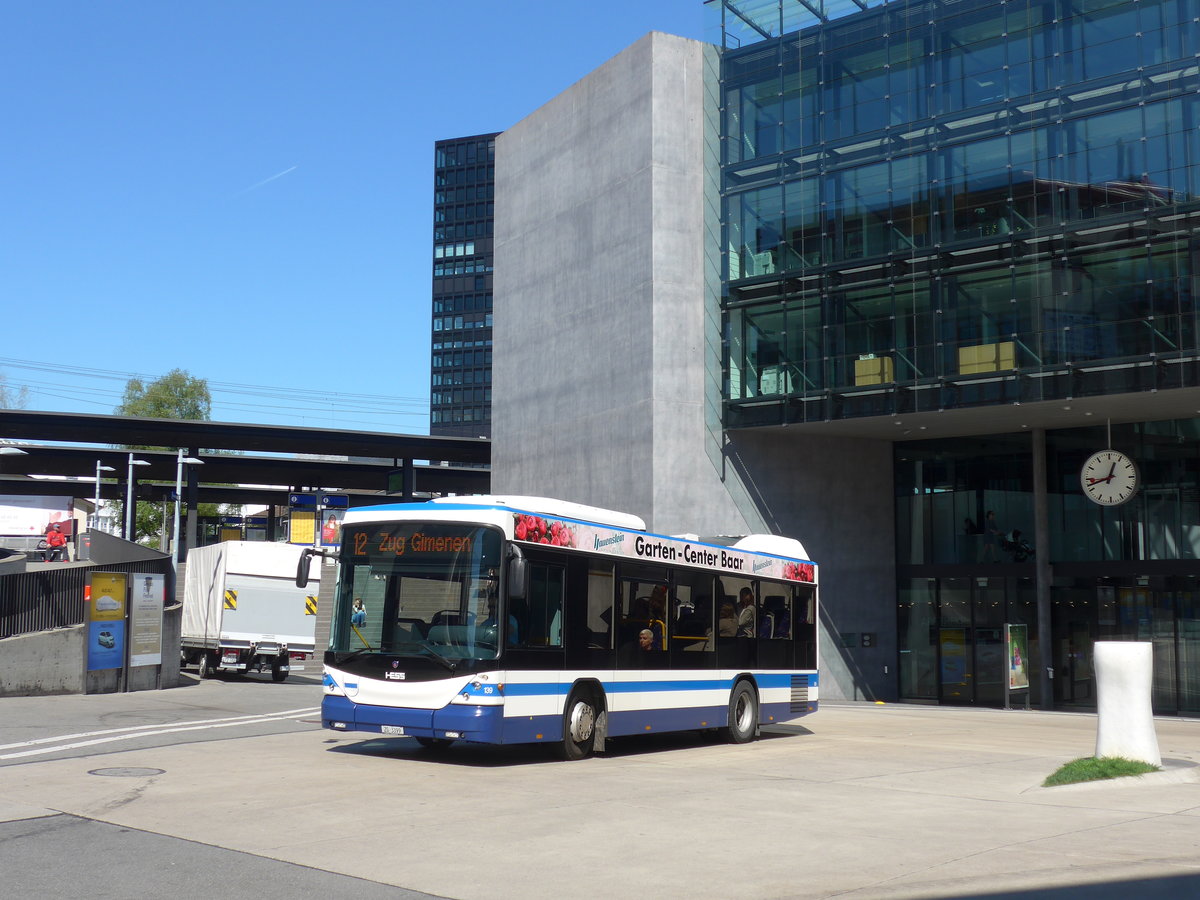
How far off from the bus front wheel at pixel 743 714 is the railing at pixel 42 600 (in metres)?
13.7

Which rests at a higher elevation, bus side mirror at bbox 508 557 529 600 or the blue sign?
bus side mirror at bbox 508 557 529 600

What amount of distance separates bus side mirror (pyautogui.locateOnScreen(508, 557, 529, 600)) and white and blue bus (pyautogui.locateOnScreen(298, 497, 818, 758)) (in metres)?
0.03

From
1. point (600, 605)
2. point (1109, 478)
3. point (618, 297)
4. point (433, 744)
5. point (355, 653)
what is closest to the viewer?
point (355, 653)

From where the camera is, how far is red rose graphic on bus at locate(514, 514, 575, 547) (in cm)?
1534

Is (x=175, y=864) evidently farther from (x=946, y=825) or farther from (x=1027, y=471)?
(x=1027, y=471)

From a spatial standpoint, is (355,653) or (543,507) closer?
(355,653)

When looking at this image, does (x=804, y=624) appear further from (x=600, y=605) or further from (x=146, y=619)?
(x=146, y=619)

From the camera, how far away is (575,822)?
10984 millimetres

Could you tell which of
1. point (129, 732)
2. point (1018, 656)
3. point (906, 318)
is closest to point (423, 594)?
point (129, 732)

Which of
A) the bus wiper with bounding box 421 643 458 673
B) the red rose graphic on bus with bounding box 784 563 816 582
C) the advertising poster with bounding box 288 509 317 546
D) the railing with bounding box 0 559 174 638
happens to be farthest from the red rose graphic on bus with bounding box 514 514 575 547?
the advertising poster with bounding box 288 509 317 546

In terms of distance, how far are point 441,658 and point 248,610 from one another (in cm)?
2092

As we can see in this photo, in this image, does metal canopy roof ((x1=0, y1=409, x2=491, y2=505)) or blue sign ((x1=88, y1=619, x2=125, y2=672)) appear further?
metal canopy roof ((x1=0, y1=409, x2=491, y2=505))

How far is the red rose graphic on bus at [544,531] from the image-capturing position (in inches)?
604

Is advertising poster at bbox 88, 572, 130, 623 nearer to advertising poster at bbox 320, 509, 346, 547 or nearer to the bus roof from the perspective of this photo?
the bus roof
